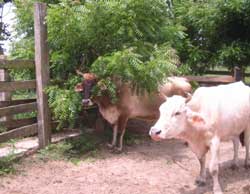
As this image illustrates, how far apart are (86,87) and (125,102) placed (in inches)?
Answer: 38.4

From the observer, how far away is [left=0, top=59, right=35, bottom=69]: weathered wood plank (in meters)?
6.68

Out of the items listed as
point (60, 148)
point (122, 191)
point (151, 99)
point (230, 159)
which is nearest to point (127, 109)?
point (151, 99)

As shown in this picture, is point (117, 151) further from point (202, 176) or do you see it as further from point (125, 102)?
point (202, 176)

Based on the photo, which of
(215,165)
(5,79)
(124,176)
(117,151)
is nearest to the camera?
(215,165)

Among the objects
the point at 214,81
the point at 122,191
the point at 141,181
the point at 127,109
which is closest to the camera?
the point at 122,191

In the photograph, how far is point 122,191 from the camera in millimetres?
5566

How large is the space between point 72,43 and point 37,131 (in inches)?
64.2

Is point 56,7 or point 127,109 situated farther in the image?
point 127,109

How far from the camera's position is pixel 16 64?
6.96 m

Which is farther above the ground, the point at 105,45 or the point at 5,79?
the point at 105,45

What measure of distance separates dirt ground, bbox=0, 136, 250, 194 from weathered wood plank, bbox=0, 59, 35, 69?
1.49 meters

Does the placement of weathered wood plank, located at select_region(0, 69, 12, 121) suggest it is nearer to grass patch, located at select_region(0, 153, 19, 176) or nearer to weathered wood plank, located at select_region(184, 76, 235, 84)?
grass patch, located at select_region(0, 153, 19, 176)

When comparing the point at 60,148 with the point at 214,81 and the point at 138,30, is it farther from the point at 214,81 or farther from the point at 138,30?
the point at 214,81

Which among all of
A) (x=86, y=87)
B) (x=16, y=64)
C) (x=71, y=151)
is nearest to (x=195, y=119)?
(x=86, y=87)
